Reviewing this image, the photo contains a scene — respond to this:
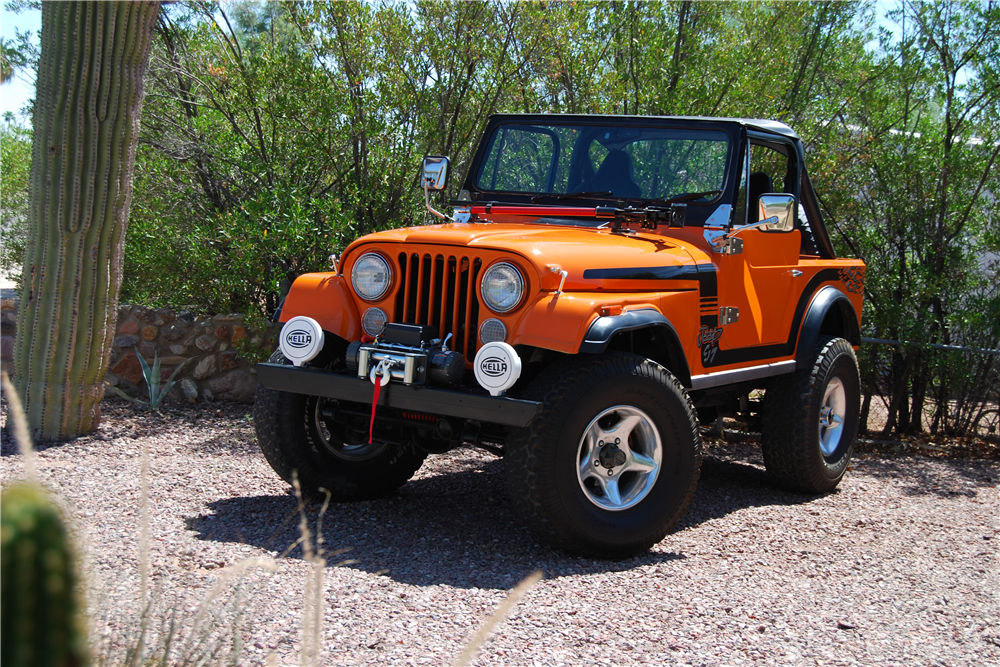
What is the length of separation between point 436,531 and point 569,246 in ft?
4.93

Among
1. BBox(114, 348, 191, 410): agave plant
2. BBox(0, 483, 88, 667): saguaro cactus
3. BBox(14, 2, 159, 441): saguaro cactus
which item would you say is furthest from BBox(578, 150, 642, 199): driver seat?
BBox(0, 483, 88, 667): saguaro cactus

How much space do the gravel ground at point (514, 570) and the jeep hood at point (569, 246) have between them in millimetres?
1282

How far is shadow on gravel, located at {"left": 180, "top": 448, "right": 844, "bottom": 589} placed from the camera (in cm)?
383

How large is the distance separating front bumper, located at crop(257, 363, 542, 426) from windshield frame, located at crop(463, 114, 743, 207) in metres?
1.75

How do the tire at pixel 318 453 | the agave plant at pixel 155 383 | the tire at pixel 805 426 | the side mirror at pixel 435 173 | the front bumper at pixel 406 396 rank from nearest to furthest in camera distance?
the front bumper at pixel 406 396 < the tire at pixel 318 453 < the side mirror at pixel 435 173 < the tire at pixel 805 426 < the agave plant at pixel 155 383

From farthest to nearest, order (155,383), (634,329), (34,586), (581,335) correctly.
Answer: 1. (155,383)
2. (634,329)
3. (581,335)
4. (34,586)

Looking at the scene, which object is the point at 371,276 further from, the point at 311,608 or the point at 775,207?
the point at 775,207

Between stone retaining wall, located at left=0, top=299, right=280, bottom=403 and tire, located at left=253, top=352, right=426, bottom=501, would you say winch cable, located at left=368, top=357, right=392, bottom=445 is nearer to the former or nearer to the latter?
tire, located at left=253, top=352, right=426, bottom=501

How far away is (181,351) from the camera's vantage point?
23.0ft

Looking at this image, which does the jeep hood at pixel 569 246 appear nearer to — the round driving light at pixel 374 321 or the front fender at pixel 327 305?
the front fender at pixel 327 305

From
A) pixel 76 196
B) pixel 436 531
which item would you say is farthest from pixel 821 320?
pixel 76 196

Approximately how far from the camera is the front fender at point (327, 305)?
4.38 m

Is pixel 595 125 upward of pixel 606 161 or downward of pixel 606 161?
upward

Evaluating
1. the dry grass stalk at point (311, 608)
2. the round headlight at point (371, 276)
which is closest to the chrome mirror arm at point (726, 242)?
the round headlight at point (371, 276)
